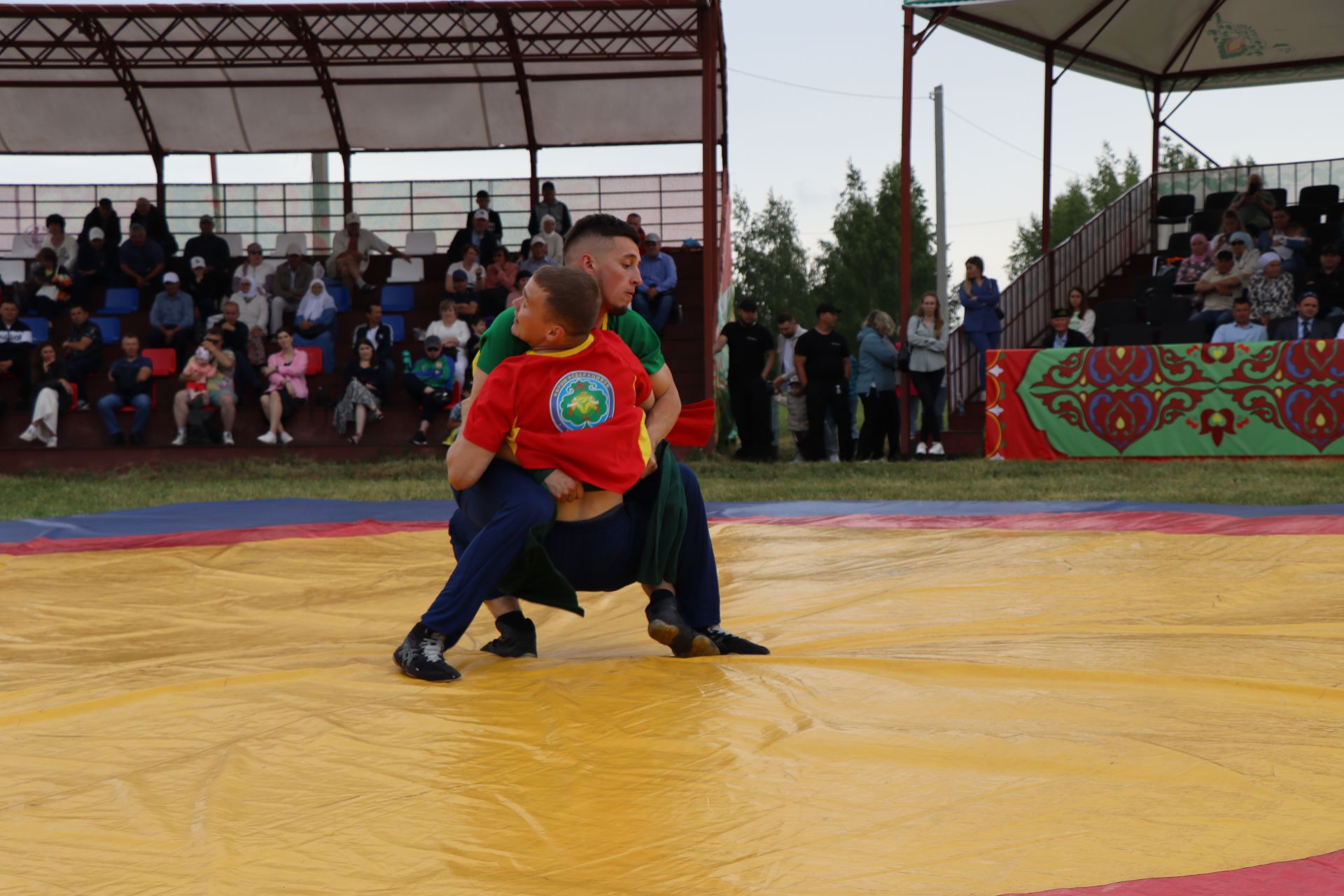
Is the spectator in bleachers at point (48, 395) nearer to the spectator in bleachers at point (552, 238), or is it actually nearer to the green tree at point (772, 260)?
the spectator in bleachers at point (552, 238)

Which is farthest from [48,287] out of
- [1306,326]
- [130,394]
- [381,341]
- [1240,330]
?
[1306,326]

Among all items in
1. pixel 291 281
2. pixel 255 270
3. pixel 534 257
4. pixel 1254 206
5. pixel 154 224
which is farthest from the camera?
pixel 154 224

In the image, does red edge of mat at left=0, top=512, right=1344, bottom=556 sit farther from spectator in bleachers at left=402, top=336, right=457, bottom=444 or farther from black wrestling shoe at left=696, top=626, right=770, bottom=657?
spectator in bleachers at left=402, top=336, right=457, bottom=444

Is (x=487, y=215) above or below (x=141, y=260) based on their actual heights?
above

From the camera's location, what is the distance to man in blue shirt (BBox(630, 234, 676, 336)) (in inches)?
472

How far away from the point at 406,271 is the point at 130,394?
3.77m

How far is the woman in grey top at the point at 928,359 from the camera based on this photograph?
37.8ft

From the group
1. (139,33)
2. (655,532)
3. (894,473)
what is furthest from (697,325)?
(655,532)

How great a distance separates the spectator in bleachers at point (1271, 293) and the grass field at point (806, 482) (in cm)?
214

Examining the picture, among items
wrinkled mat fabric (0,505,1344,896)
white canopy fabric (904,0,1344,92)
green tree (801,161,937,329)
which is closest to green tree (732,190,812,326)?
green tree (801,161,937,329)

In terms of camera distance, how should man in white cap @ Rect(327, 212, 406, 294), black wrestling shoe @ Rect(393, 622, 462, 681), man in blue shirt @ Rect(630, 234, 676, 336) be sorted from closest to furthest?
black wrestling shoe @ Rect(393, 622, 462, 681), man in blue shirt @ Rect(630, 234, 676, 336), man in white cap @ Rect(327, 212, 406, 294)

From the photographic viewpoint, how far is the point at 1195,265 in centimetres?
1303

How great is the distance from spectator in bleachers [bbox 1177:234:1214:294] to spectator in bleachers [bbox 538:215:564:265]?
16.9ft

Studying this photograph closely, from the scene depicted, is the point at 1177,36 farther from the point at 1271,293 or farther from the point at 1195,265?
the point at 1271,293
